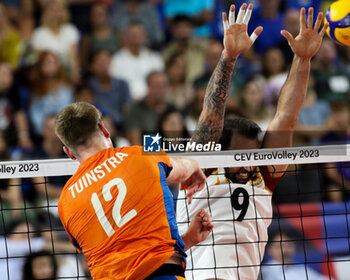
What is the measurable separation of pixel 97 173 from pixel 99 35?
541cm

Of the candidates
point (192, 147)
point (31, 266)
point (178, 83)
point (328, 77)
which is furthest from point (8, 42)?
point (192, 147)

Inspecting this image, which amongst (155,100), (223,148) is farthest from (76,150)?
(155,100)

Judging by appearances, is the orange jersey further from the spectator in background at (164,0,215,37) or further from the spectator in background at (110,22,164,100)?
the spectator in background at (164,0,215,37)

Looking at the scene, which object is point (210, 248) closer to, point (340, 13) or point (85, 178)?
point (85, 178)

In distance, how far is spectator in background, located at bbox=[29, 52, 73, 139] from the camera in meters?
7.16

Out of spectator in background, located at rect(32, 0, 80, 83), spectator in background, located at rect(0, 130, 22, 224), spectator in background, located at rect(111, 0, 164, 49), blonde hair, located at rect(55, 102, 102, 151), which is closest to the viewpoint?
blonde hair, located at rect(55, 102, 102, 151)

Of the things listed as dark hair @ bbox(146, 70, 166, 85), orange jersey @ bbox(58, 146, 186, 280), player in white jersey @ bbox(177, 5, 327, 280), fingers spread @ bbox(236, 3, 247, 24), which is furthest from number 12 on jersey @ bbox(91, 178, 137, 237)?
dark hair @ bbox(146, 70, 166, 85)

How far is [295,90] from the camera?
3734mm

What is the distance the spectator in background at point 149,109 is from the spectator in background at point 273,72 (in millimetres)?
A: 1353

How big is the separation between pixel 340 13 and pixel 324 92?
3538mm

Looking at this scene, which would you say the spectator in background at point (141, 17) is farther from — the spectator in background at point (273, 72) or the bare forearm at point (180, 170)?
the bare forearm at point (180, 170)

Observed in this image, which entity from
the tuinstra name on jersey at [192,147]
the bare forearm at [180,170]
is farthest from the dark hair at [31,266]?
the bare forearm at [180,170]

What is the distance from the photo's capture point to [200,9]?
25.3ft

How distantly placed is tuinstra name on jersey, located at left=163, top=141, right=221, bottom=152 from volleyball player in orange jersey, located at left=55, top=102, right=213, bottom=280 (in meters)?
0.81
